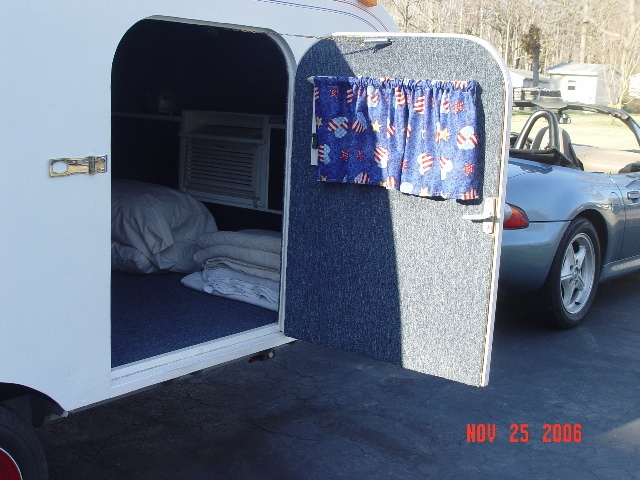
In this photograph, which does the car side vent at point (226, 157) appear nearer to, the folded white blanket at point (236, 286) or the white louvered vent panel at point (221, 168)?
the white louvered vent panel at point (221, 168)

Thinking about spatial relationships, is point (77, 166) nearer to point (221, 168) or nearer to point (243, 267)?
point (243, 267)

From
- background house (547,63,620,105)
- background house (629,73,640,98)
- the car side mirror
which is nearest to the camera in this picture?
the car side mirror

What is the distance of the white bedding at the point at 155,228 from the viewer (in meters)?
4.91


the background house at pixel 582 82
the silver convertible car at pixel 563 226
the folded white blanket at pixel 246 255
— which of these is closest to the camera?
the folded white blanket at pixel 246 255

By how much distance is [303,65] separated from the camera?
11.8ft

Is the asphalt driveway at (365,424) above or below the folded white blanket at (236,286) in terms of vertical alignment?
below

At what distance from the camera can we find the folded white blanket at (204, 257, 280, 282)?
4336 mm

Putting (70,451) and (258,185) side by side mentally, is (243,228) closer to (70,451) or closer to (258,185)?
(258,185)

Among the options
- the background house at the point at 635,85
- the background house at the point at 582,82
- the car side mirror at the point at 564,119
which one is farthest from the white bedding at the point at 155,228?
the background house at the point at 582,82

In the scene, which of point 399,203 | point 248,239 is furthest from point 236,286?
point 399,203

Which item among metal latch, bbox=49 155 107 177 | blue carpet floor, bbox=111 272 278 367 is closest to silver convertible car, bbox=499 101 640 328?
blue carpet floor, bbox=111 272 278 367

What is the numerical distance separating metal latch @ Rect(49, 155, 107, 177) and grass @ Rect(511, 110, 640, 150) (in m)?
15.1

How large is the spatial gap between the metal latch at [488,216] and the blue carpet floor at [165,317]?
4.19ft

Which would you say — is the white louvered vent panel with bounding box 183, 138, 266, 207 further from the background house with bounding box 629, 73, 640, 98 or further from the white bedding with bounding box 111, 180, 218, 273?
the background house with bounding box 629, 73, 640, 98
